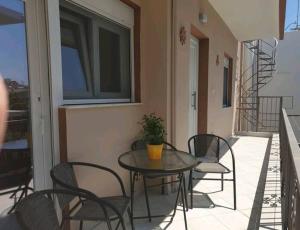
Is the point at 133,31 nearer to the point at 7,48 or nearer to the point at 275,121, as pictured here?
the point at 7,48

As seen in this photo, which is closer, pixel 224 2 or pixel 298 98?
pixel 224 2

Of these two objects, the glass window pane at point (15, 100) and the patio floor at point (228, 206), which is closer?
the glass window pane at point (15, 100)

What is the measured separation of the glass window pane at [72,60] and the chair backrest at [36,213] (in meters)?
1.13

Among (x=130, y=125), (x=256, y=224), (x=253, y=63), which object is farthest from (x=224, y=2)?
(x=253, y=63)

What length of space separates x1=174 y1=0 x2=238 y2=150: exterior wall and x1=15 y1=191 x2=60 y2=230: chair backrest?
2.22 m

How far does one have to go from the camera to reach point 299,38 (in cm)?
1238

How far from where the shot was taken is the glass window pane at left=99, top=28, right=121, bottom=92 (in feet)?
8.90

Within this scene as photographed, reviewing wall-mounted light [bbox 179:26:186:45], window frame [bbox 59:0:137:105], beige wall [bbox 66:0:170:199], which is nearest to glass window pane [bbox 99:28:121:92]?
window frame [bbox 59:0:137:105]

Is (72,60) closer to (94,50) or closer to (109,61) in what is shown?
(94,50)

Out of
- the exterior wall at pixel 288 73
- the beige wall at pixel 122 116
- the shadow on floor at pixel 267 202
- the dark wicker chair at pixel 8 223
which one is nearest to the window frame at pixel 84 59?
the beige wall at pixel 122 116

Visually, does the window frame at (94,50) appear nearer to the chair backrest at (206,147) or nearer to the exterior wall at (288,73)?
the chair backrest at (206,147)

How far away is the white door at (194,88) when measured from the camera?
466cm

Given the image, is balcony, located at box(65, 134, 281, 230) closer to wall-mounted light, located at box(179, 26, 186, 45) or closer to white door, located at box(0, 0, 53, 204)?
white door, located at box(0, 0, 53, 204)

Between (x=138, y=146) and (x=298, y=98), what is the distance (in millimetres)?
11442
